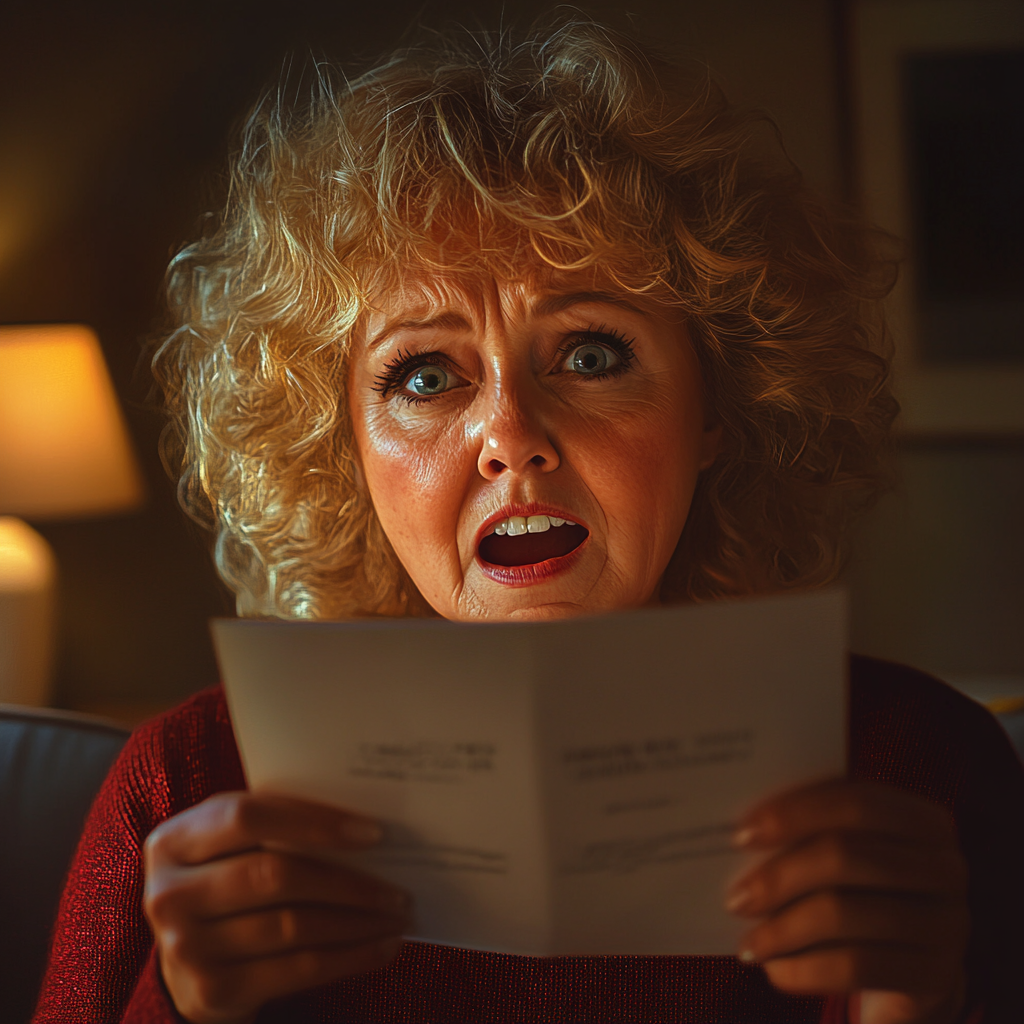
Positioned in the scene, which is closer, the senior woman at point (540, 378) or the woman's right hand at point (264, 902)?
the woman's right hand at point (264, 902)

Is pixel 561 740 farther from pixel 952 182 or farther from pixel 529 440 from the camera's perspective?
pixel 952 182

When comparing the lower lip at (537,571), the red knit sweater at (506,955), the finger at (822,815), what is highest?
the lower lip at (537,571)

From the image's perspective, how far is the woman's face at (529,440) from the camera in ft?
3.11

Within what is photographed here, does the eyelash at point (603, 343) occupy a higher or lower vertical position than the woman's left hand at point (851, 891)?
higher

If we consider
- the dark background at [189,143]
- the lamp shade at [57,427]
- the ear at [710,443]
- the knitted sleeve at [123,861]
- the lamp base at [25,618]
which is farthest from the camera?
the dark background at [189,143]

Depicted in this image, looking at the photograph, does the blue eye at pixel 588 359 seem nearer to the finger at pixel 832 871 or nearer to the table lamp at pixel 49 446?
the finger at pixel 832 871

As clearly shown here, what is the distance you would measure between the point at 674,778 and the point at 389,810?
0.19 meters

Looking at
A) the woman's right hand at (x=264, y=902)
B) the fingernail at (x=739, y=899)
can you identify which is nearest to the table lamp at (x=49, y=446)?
the woman's right hand at (x=264, y=902)

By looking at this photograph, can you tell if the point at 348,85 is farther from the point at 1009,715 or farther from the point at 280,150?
the point at 1009,715

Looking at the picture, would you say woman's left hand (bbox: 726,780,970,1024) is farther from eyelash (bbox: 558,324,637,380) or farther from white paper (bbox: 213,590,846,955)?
eyelash (bbox: 558,324,637,380)

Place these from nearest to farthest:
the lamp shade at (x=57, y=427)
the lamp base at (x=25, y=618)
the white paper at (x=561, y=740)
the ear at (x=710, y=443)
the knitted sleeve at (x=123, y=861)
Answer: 1. the white paper at (x=561, y=740)
2. the knitted sleeve at (x=123, y=861)
3. the ear at (x=710, y=443)
4. the lamp base at (x=25, y=618)
5. the lamp shade at (x=57, y=427)

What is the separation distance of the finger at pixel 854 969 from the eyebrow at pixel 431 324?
25.5 inches

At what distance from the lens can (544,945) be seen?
0.61 metres

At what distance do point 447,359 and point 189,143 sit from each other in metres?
1.70
